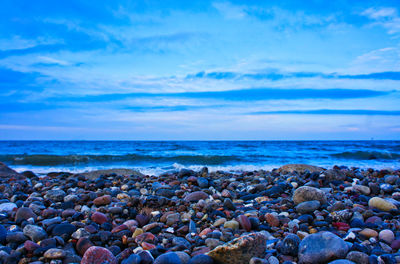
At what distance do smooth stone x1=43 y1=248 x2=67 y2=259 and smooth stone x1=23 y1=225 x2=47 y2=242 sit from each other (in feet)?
1.65

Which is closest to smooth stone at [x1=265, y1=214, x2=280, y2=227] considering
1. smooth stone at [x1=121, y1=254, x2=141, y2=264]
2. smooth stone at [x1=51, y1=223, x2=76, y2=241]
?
smooth stone at [x1=121, y1=254, x2=141, y2=264]

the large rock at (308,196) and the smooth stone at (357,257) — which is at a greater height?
the large rock at (308,196)

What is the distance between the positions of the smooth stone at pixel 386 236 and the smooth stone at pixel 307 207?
931 millimetres

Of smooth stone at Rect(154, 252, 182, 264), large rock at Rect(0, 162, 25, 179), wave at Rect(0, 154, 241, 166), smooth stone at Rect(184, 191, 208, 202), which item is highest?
smooth stone at Rect(184, 191, 208, 202)

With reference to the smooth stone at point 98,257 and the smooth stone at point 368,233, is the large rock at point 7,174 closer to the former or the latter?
the smooth stone at point 98,257

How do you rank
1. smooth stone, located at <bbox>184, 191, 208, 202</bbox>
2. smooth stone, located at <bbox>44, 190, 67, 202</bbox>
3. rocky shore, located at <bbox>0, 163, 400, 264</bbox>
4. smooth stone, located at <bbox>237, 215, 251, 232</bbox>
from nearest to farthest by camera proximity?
rocky shore, located at <bbox>0, 163, 400, 264</bbox> → smooth stone, located at <bbox>237, 215, 251, 232</bbox> → smooth stone, located at <bbox>184, 191, 208, 202</bbox> → smooth stone, located at <bbox>44, 190, 67, 202</bbox>

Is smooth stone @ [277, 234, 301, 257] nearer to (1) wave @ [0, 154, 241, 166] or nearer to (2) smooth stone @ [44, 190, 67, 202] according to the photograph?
(2) smooth stone @ [44, 190, 67, 202]

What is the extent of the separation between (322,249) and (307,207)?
4.86 feet

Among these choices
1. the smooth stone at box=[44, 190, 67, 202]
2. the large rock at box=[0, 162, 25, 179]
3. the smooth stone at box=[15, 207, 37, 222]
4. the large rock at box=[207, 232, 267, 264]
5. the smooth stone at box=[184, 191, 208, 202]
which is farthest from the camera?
the large rock at box=[0, 162, 25, 179]

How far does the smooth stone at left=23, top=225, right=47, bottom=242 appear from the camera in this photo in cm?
300

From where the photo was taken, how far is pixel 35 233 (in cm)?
301

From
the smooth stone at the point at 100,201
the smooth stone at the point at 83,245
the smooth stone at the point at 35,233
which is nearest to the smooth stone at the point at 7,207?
the smooth stone at the point at 100,201

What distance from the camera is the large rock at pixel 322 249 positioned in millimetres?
2350

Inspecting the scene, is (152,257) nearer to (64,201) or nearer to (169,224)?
(169,224)
